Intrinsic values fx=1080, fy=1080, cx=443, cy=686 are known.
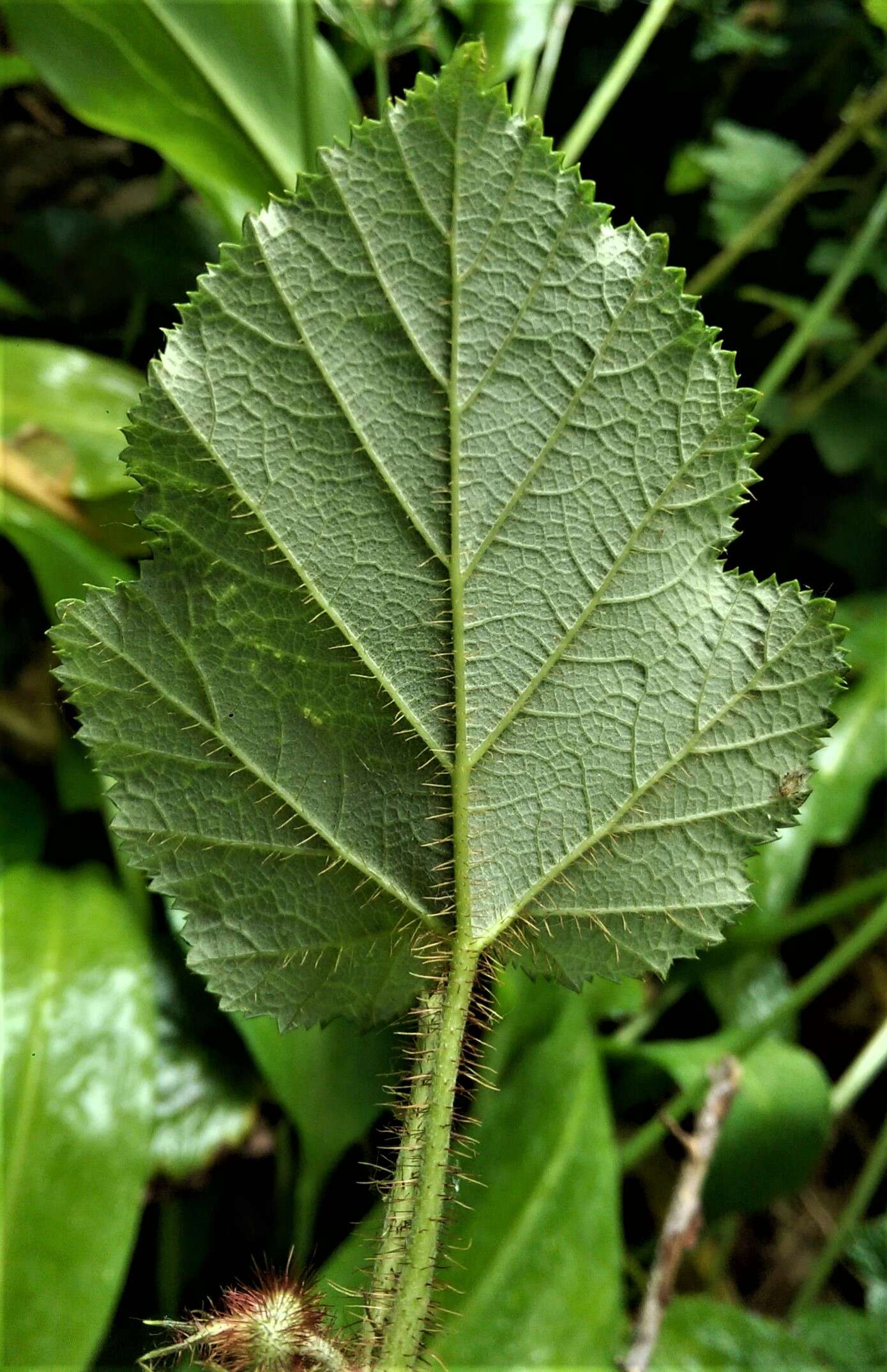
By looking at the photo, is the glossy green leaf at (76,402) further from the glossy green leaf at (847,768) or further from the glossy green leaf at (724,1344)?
the glossy green leaf at (724,1344)

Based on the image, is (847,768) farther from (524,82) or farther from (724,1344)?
(524,82)

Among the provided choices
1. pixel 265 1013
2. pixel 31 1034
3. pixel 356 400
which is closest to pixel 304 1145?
pixel 31 1034

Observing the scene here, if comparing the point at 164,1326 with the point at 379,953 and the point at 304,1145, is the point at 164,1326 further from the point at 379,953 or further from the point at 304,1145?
the point at 304,1145

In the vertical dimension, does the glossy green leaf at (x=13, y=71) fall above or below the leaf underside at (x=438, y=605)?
above

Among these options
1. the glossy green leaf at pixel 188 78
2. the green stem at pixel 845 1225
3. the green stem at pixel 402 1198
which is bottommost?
the green stem at pixel 845 1225

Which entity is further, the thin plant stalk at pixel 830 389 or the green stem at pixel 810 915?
the thin plant stalk at pixel 830 389

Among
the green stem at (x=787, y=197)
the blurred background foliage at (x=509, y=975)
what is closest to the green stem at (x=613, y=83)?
the blurred background foliage at (x=509, y=975)

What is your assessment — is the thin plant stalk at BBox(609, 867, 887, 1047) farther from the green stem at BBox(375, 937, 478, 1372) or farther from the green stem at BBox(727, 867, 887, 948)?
the green stem at BBox(375, 937, 478, 1372)
